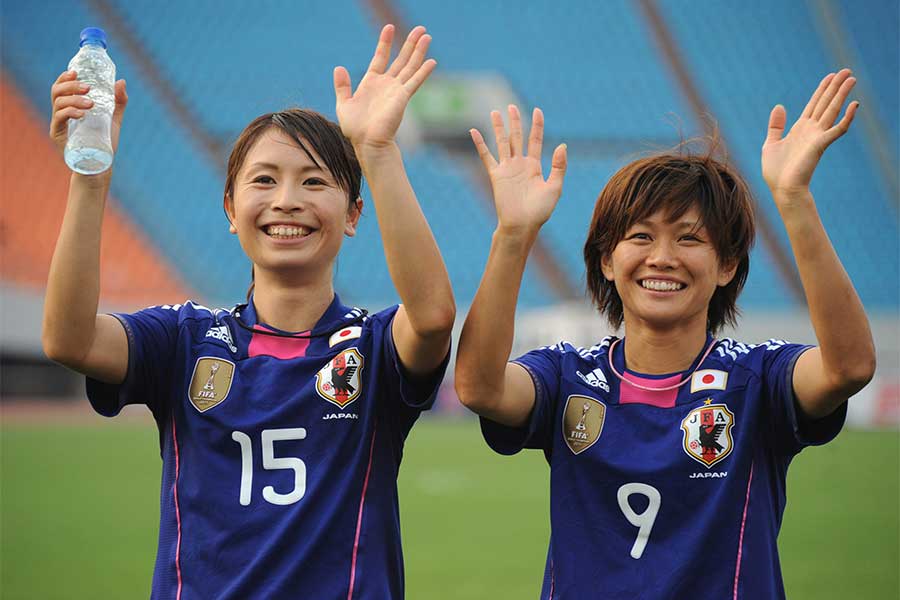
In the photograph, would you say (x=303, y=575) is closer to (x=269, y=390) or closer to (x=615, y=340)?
(x=269, y=390)

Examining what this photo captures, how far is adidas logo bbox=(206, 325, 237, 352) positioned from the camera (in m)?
2.25

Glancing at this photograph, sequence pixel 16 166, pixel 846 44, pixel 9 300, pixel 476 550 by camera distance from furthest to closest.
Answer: pixel 846 44 → pixel 16 166 → pixel 9 300 → pixel 476 550

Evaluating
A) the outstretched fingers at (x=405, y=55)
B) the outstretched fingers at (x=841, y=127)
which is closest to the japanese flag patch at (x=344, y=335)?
the outstretched fingers at (x=405, y=55)

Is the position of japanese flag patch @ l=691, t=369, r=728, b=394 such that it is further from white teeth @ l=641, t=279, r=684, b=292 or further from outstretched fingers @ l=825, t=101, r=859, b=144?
outstretched fingers @ l=825, t=101, r=859, b=144

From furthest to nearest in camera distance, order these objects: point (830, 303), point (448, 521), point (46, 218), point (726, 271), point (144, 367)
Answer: point (46, 218) → point (448, 521) → point (726, 271) → point (144, 367) → point (830, 303)

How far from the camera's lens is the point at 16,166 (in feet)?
75.5

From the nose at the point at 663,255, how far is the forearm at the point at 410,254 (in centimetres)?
50

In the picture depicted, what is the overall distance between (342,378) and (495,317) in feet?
1.22

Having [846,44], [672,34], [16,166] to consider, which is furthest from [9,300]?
[846,44]

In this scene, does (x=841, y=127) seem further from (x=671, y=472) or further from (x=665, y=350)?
(x=671, y=472)

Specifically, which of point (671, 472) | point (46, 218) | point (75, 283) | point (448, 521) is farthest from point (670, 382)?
point (46, 218)

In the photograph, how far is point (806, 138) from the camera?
2.05 m

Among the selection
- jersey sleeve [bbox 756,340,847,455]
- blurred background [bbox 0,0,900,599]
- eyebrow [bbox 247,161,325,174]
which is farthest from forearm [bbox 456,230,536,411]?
blurred background [bbox 0,0,900,599]

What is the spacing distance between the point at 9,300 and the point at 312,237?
57.7ft
